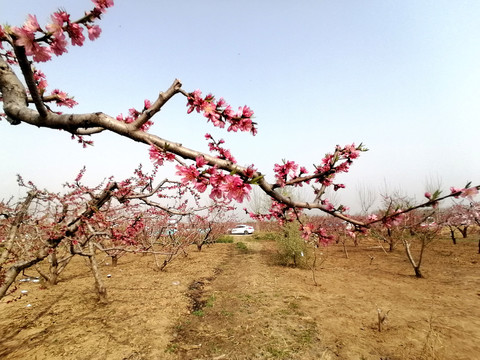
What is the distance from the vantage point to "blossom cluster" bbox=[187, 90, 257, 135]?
1.74 m

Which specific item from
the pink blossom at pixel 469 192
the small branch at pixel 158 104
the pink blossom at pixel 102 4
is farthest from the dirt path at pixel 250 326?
the pink blossom at pixel 102 4

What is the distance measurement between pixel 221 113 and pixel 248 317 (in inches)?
188

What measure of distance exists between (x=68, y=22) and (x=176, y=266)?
9861mm

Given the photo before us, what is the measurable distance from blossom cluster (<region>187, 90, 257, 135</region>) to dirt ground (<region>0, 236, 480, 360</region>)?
143 inches

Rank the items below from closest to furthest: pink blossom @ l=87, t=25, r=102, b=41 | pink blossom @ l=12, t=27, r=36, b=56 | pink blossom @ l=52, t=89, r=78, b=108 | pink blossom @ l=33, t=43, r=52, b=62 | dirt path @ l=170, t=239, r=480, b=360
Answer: pink blossom @ l=12, t=27, r=36, b=56, pink blossom @ l=33, t=43, r=52, b=62, pink blossom @ l=87, t=25, r=102, b=41, pink blossom @ l=52, t=89, r=78, b=108, dirt path @ l=170, t=239, r=480, b=360

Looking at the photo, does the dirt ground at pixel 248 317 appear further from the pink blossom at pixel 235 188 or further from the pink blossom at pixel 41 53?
the pink blossom at pixel 235 188

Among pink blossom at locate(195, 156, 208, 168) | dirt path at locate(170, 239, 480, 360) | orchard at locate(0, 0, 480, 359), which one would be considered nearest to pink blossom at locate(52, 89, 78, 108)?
orchard at locate(0, 0, 480, 359)

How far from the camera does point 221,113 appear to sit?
1853 mm

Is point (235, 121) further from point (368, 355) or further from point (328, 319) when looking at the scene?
point (328, 319)

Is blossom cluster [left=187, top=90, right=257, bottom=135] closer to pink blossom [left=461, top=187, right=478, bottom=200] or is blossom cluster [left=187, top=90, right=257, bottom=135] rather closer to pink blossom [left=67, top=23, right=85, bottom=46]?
pink blossom [left=67, top=23, right=85, bottom=46]

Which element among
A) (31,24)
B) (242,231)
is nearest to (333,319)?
(31,24)

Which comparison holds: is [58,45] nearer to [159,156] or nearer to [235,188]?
[159,156]

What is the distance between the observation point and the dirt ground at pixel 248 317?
12.0ft

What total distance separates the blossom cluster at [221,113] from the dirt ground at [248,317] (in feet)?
11.9
